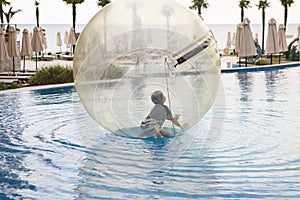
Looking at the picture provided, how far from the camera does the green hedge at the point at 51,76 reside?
1758cm

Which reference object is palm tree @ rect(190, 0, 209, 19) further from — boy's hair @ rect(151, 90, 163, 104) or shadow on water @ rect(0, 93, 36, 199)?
boy's hair @ rect(151, 90, 163, 104)

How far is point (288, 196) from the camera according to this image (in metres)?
5.50

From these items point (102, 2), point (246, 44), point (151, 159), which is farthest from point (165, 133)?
point (102, 2)

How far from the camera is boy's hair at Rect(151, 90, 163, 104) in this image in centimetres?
744

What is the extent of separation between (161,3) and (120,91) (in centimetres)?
135

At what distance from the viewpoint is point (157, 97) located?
7.46 m

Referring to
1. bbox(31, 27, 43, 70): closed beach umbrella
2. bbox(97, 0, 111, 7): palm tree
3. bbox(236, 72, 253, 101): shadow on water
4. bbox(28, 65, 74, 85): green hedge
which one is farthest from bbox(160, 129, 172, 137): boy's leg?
bbox(97, 0, 111, 7): palm tree

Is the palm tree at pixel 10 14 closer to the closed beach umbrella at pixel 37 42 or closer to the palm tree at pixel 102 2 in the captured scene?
the palm tree at pixel 102 2

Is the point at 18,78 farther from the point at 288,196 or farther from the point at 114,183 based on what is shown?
the point at 288,196

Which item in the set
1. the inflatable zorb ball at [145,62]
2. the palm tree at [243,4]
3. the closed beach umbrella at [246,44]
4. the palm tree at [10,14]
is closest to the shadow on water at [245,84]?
the closed beach umbrella at [246,44]

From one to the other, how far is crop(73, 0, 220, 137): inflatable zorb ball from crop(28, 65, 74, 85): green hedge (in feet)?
32.6

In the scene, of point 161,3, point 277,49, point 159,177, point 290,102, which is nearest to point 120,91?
point 161,3

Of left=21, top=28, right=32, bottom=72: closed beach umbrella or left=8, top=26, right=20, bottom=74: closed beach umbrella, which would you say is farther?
left=21, top=28, right=32, bottom=72: closed beach umbrella

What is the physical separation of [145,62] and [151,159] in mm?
1271
